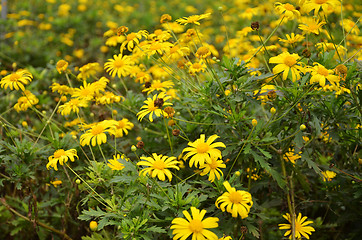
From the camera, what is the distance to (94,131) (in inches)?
74.7

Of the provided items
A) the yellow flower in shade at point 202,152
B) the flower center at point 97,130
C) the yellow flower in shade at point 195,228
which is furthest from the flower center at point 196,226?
the flower center at point 97,130

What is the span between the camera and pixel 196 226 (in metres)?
1.46

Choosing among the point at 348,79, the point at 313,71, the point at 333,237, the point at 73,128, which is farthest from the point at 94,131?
the point at 333,237

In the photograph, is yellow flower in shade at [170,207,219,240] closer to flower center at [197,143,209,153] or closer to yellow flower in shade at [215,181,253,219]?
yellow flower in shade at [215,181,253,219]

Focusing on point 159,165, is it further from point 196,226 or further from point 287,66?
point 287,66

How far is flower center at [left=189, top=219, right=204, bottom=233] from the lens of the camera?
1.45 m

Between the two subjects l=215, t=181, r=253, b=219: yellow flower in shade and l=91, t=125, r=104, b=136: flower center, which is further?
l=91, t=125, r=104, b=136: flower center

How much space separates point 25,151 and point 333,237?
2164 mm

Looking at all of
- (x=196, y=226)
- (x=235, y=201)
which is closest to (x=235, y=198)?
(x=235, y=201)

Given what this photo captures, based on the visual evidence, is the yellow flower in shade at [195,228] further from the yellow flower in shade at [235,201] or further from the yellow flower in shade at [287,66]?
the yellow flower in shade at [287,66]

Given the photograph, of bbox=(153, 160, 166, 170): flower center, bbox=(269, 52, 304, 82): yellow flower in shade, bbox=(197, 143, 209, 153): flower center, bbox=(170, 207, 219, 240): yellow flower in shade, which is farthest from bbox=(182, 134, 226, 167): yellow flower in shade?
bbox=(269, 52, 304, 82): yellow flower in shade

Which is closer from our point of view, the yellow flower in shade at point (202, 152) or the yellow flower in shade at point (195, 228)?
the yellow flower in shade at point (195, 228)

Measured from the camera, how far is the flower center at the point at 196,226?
1454mm

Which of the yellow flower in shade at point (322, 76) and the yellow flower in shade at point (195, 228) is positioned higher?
the yellow flower in shade at point (322, 76)
